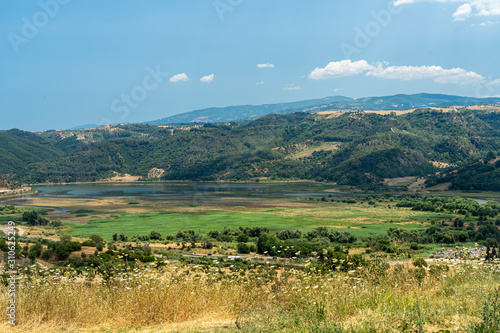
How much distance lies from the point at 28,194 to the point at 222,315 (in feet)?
547

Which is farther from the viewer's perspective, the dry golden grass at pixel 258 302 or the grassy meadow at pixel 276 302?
the dry golden grass at pixel 258 302

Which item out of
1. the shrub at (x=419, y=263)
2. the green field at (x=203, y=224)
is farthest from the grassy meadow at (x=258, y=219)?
the shrub at (x=419, y=263)

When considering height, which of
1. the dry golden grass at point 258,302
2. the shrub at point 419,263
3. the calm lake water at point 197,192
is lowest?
the calm lake water at point 197,192

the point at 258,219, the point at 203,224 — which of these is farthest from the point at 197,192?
the point at 203,224

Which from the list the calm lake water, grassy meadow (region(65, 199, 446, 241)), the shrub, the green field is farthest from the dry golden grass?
the calm lake water

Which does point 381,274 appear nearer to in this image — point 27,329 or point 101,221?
point 27,329

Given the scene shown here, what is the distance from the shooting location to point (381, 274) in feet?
30.1

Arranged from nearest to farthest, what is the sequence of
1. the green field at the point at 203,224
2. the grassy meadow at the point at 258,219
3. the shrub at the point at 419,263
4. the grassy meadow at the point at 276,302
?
the grassy meadow at the point at 276,302, the shrub at the point at 419,263, the green field at the point at 203,224, the grassy meadow at the point at 258,219

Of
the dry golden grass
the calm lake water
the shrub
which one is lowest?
the calm lake water

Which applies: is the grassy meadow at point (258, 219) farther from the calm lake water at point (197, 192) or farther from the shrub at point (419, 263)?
the shrub at point (419, 263)

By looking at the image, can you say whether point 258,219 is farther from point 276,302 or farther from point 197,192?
point 276,302

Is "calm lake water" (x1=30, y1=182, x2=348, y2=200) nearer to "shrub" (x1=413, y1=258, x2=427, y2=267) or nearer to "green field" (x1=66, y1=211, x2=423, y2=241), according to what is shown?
"green field" (x1=66, y1=211, x2=423, y2=241)

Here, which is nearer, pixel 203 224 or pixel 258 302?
pixel 258 302

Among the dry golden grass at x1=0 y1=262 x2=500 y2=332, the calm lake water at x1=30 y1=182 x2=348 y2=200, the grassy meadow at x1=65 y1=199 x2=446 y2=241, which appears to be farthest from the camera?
the calm lake water at x1=30 y1=182 x2=348 y2=200
